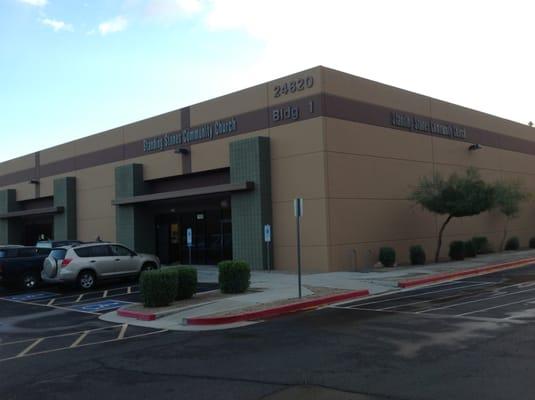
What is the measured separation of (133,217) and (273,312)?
1851 centimetres

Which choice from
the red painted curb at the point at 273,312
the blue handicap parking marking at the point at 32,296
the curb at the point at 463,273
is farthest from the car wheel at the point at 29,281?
the curb at the point at 463,273

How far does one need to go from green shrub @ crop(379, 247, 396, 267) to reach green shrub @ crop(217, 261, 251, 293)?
852 centimetres

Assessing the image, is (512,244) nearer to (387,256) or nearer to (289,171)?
(387,256)

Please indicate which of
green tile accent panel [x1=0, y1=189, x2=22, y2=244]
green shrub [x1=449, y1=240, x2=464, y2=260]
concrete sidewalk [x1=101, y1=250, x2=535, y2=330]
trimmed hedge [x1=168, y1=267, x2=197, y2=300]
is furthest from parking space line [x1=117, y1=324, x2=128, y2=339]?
green tile accent panel [x1=0, y1=189, x2=22, y2=244]

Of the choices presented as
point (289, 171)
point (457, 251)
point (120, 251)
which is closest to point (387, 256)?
point (457, 251)

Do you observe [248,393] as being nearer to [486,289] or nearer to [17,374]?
[17,374]

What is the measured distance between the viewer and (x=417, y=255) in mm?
23594

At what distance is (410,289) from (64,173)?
86.7 feet

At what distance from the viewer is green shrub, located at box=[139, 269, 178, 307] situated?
14.1 meters

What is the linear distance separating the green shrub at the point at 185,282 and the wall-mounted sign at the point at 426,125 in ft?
42.8

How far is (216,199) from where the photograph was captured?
26.8m

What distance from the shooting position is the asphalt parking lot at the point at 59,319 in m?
10.4

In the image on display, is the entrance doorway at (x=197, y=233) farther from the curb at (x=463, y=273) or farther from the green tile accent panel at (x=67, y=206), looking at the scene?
the curb at (x=463, y=273)

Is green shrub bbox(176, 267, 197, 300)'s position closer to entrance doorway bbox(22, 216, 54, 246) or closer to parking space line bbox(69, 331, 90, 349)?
parking space line bbox(69, 331, 90, 349)
